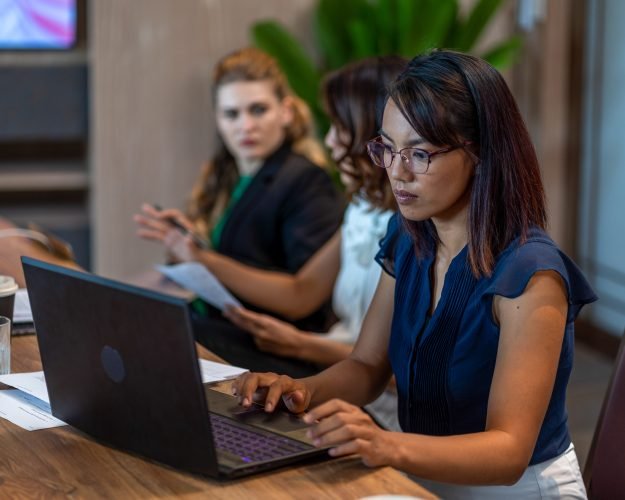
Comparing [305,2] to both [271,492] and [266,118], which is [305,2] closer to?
[266,118]

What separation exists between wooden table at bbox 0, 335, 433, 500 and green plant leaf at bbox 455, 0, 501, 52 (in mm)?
2839

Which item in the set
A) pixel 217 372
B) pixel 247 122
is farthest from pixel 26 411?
pixel 247 122

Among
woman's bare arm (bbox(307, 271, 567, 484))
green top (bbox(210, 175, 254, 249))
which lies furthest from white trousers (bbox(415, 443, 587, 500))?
green top (bbox(210, 175, 254, 249))

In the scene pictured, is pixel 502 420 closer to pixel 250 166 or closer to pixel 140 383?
pixel 140 383

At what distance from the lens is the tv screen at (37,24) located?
152 inches

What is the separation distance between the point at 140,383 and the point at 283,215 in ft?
6.00

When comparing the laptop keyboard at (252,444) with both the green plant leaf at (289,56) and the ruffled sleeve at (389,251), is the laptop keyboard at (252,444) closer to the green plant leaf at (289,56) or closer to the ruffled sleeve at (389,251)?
the ruffled sleeve at (389,251)

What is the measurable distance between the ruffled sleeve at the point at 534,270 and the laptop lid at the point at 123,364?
0.49 meters

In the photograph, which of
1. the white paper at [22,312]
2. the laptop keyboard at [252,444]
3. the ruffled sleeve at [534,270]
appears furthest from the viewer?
the white paper at [22,312]

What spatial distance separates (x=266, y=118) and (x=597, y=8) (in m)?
1.66

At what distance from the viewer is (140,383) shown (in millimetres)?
1278

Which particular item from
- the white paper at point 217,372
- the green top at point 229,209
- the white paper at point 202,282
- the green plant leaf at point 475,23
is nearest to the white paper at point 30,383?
the white paper at point 217,372

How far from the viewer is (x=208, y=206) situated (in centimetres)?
335

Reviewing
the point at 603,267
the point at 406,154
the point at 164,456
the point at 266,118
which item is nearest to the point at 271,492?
the point at 164,456
